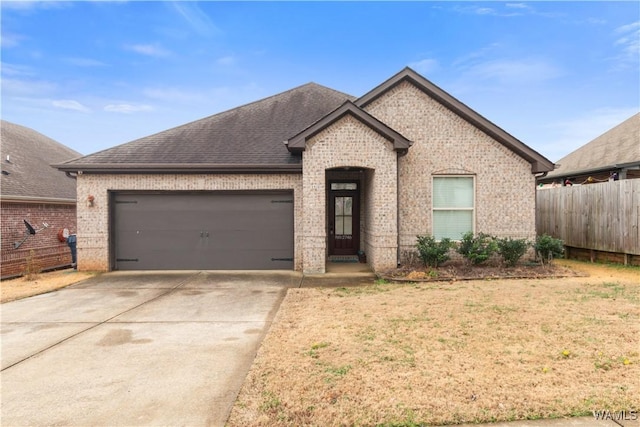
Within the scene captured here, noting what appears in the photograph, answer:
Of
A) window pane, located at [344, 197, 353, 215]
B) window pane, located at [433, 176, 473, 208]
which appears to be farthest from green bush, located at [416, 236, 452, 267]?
window pane, located at [344, 197, 353, 215]

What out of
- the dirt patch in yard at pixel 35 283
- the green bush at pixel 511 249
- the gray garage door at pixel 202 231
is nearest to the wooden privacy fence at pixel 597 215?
the green bush at pixel 511 249

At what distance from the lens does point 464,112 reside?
10.3 metres

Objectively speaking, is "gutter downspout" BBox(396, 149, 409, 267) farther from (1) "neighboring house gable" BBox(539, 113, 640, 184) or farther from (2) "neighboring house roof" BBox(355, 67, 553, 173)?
(1) "neighboring house gable" BBox(539, 113, 640, 184)

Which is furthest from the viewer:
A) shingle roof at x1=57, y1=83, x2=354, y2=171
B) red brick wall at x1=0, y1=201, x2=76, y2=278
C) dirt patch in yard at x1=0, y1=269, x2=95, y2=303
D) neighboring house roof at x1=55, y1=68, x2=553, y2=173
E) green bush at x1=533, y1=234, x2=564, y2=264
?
red brick wall at x1=0, y1=201, x2=76, y2=278

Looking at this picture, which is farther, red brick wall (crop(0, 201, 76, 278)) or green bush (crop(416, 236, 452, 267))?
red brick wall (crop(0, 201, 76, 278))

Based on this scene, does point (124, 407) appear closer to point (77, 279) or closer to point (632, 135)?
point (77, 279)

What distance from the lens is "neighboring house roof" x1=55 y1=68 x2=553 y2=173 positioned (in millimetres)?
9562

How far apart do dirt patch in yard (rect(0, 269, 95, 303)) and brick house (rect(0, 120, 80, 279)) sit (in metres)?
0.42

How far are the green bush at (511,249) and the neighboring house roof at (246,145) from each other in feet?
8.31

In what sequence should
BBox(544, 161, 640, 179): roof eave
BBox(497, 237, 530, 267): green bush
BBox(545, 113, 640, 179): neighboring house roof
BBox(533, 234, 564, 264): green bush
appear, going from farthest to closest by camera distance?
BBox(545, 113, 640, 179): neighboring house roof → BBox(544, 161, 640, 179): roof eave → BBox(533, 234, 564, 264): green bush → BBox(497, 237, 530, 267): green bush

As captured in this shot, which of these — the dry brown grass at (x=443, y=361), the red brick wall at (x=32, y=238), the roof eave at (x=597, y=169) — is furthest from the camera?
the roof eave at (x=597, y=169)

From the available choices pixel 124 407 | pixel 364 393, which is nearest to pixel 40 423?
pixel 124 407

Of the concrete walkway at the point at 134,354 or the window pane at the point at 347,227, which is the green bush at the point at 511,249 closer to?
the concrete walkway at the point at 134,354

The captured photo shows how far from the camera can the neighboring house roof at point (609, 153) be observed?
1405cm
